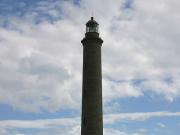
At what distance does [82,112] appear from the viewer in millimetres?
37719

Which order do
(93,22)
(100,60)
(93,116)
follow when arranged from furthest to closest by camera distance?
(93,22)
(100,60)
(93,116)

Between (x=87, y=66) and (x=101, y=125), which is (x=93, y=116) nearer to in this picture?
(x=101, y=125)

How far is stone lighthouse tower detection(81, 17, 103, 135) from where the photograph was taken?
36.8 m

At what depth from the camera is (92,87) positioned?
124ft

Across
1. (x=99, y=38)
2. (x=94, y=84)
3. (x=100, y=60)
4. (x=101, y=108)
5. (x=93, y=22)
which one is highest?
(x=93, y=22)

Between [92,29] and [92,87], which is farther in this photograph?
[92,29]

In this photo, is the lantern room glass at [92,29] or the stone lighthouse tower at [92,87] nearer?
the stone lighthouse tower at [92,87]

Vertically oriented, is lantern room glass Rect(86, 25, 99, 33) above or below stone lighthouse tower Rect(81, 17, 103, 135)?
above

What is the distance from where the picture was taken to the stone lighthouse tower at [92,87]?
1449 inches

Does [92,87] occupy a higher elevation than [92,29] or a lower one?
lower

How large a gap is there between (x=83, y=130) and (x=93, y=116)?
1945 mm

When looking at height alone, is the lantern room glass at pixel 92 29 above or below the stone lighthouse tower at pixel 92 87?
above

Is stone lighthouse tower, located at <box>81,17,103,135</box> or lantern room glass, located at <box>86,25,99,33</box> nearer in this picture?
stone lighthouse tower, located at <box>81,17,103,135</box>

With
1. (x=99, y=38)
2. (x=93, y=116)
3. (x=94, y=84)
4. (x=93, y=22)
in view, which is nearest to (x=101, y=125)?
(x=93, y=116)
